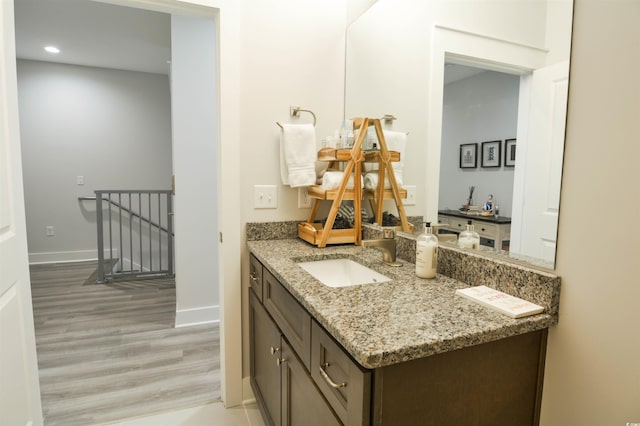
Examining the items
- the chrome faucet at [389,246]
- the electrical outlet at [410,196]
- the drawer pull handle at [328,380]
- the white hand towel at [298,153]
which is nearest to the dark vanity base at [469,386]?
the drawer pull handle at [328,380]

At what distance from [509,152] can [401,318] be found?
2.01 feet

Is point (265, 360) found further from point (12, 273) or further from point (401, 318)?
point (12, 273)

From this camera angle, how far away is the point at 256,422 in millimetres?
1768

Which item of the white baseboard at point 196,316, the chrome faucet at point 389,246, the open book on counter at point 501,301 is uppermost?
the chrome faucet at point 389,246

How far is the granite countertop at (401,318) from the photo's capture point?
75 centimetres

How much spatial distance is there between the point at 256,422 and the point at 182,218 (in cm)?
167

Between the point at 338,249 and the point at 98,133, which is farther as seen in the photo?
the point at 98,133

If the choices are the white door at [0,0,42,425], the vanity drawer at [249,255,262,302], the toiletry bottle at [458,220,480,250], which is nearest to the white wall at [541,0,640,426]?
A: the toiletry bottle at [458,220,480,250]

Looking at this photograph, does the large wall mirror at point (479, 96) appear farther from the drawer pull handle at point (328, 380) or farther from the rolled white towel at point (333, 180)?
the drawer pull handle at point (328, 380)

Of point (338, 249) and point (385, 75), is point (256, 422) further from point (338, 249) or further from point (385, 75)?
point (385, 75)

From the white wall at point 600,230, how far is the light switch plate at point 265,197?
1292 mm

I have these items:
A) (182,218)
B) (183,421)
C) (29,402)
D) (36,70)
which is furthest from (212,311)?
(36,70)

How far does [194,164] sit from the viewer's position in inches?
112

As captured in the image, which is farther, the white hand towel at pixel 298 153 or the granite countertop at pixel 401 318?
the white hand towel at pixel 298 153
